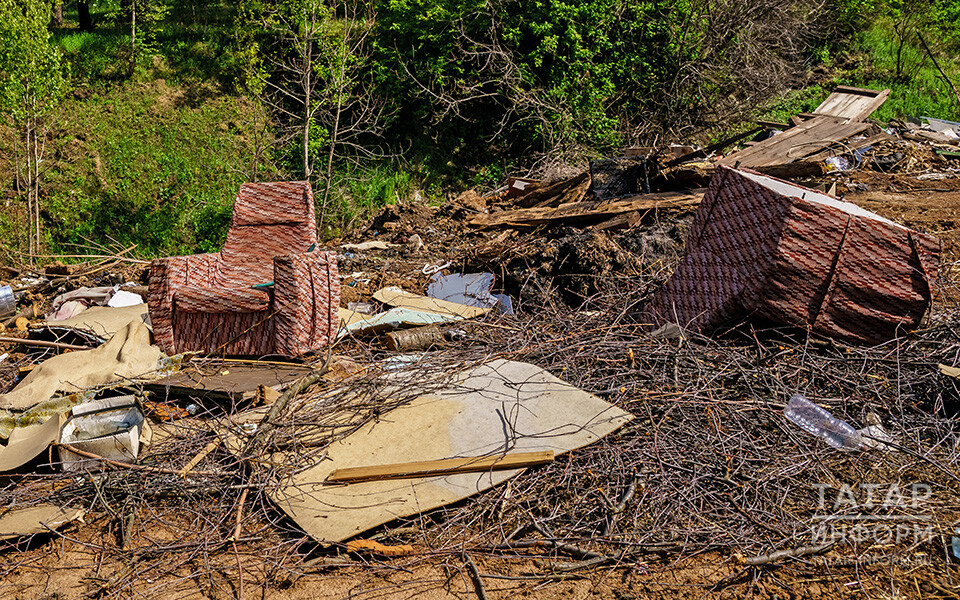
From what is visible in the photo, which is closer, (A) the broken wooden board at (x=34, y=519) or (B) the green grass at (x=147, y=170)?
(A) the broken wooden board at (x=34, y=519)

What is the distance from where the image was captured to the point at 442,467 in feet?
10.2

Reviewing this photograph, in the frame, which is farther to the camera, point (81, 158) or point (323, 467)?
point (81, 158)

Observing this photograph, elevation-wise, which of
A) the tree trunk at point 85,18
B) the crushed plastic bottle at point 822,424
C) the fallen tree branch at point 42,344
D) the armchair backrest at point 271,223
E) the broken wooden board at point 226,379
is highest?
the tree trunk at point 85,18

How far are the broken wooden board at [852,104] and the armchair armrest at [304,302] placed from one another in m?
8.96

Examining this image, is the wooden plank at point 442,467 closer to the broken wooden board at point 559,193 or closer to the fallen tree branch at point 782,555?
the fallen tree branch at point 782,555

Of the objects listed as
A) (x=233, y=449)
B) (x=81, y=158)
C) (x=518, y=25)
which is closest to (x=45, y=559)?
(x=233, y=449)

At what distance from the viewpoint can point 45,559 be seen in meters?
2.90

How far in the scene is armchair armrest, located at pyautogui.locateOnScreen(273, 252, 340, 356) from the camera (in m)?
4.84

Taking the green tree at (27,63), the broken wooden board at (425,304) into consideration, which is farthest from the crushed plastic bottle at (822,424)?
the green tree at (27,63)

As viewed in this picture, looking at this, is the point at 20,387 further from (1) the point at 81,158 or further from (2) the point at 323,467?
(1) the point at 81,158

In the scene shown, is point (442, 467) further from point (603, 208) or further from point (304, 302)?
point (603, 208)

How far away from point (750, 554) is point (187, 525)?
8.07ft

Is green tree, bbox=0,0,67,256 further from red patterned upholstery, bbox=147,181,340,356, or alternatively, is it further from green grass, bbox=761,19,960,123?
green grass, bbox=761,19,960,123

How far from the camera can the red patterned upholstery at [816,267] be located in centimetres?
383
